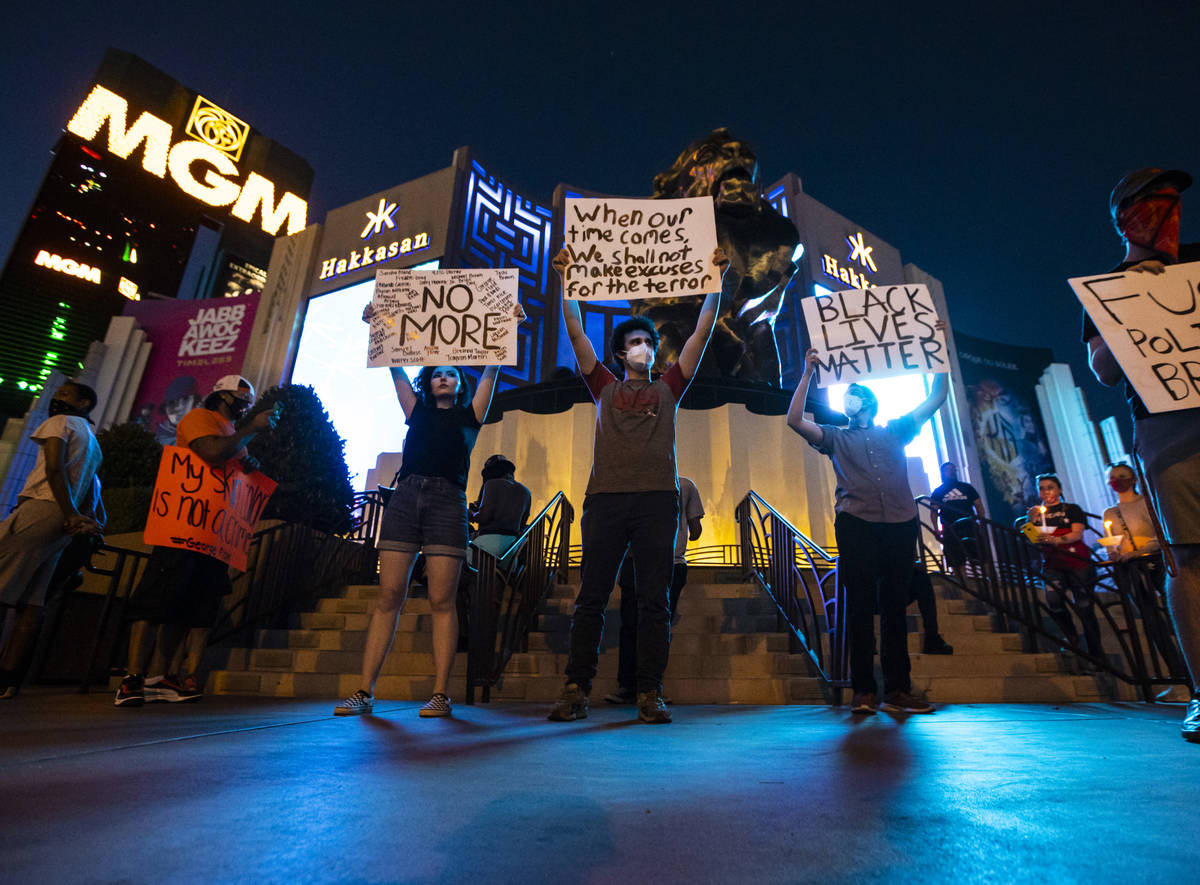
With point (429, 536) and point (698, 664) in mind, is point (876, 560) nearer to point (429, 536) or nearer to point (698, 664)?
point (698, 664)

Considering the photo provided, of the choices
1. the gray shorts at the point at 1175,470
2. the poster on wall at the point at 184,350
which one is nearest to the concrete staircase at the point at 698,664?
the gray shorts at the point at 1175,470

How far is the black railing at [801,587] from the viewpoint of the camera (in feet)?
Result: 12.5

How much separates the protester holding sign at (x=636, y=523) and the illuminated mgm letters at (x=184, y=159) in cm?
3807

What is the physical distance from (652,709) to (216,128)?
45144mm

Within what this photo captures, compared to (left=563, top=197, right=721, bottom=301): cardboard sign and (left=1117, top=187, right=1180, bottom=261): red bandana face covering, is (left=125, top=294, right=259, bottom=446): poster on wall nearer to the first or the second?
(left=563, top=197, right=721, bottom=301): cardboard sign

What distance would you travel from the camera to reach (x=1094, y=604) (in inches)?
217

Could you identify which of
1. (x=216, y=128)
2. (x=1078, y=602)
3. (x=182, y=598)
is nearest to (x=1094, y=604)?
(x=1078, y=602)

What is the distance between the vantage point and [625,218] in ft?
12.5

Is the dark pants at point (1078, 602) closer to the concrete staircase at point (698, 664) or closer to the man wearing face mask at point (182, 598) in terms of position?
the concrete staircase at point (698, 664)

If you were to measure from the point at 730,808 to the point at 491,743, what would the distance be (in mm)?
1007

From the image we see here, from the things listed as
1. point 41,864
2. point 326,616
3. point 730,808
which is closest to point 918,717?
point 730,808

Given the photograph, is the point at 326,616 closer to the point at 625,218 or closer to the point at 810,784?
the point at 625,218

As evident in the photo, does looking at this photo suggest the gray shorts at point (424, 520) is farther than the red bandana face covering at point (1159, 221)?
Yes

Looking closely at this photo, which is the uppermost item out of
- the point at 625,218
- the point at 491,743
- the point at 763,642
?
the point at 625,218
